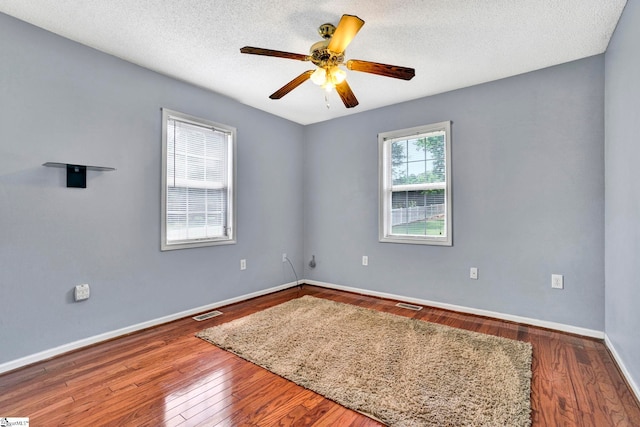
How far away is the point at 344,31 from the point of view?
1824 mm

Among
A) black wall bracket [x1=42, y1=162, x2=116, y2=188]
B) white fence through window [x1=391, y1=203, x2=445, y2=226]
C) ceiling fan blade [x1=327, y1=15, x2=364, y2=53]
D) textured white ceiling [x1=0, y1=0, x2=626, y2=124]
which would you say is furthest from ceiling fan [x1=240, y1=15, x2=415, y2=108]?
white fence through window [x1=391, y1=203, x2=445, y2=226]

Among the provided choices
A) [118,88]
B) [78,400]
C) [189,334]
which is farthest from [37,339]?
[118,88]

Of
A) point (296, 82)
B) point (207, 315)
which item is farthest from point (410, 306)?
point (296, 82)

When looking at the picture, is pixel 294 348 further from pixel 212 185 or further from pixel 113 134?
pixel 113 134

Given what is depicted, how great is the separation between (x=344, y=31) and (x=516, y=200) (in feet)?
7.79

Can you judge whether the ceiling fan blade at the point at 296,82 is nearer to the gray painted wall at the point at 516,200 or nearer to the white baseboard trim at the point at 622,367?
the gray painted wall at the point at 516,200

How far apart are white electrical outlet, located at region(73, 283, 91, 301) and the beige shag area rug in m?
0.99

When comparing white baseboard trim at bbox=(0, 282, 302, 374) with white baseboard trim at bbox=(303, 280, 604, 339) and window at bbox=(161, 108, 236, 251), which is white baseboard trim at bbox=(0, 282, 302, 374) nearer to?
window at bbox=(161, 108, 236, 251)

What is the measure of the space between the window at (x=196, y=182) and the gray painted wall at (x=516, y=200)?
1.82 m

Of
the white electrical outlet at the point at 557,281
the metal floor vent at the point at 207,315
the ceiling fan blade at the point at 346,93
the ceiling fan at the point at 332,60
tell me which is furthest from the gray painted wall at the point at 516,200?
the metal floor vent at the point at 207,315

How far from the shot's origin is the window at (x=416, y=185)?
347 centimetres

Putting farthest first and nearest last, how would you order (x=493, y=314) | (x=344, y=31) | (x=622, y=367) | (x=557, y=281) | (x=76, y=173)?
1. (x=493, y=314)
2. (x=557, y=281)
3. (x=76, y=173)
4. (x=622, y=367)
5. (x=344, y=31)

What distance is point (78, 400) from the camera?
1770 millimetres

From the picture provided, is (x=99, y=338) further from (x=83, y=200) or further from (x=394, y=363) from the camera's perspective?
(x=394, y=363)
